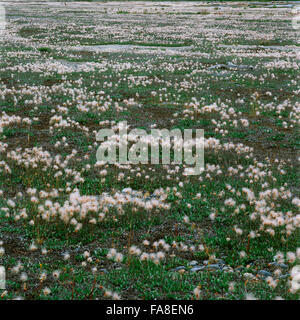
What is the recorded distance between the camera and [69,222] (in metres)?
8.48

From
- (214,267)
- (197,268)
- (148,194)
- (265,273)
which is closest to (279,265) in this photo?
(265,273)

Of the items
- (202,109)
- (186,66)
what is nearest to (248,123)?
(202,109)

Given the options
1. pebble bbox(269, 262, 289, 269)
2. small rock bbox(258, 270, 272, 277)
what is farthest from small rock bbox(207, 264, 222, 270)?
pebble bbox(269, 262, 289, 269)

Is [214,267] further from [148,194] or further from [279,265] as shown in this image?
[148,194]

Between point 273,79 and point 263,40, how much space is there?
881 inches

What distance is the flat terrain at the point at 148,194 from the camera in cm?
671

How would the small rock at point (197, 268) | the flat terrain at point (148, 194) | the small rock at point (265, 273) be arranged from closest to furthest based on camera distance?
the flat terrain at point (148, 194) < the small rock at point (265, 273) < the small rock at point (197, 268)

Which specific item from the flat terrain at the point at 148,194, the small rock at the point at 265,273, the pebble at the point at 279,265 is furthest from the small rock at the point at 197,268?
the pebble at the point at 279,265

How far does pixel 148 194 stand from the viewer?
970cm

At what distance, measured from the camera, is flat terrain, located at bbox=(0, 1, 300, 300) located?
6.71m

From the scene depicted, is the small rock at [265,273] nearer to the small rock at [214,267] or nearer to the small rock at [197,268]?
the small rock at [214,267]

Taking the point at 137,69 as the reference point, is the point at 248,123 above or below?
below

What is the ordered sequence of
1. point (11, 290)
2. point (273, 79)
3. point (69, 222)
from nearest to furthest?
point (11, 290), point (69, 222), point (273, 79)
